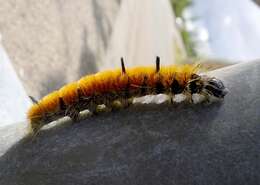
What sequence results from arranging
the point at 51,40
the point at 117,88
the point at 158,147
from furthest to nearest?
the point at 51,40
the point at 117,88
the point at 158,147

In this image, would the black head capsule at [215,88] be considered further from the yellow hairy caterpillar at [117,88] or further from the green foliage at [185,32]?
the green foliage at [185,32]

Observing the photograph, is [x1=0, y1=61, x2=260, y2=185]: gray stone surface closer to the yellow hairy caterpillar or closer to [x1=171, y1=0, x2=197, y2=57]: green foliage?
the yellow hairy caterpillar

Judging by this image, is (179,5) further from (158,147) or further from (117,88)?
(158,147)

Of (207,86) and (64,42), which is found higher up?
(207,86)

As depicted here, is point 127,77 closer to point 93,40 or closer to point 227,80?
point 227,80

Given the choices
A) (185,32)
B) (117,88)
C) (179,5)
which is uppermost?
(117,88)

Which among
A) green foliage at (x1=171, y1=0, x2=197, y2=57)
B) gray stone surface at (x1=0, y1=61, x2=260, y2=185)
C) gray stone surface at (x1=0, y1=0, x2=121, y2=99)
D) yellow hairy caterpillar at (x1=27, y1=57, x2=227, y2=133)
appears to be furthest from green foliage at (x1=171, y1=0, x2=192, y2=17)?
gray stone surface at (x1=0, y1=61, x2=260, y2=185)

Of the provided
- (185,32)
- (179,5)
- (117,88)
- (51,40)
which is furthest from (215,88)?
(185,32)

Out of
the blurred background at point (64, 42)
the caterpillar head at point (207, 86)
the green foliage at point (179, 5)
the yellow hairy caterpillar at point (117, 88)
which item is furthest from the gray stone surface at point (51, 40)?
the green foliage at point (179, 5)
